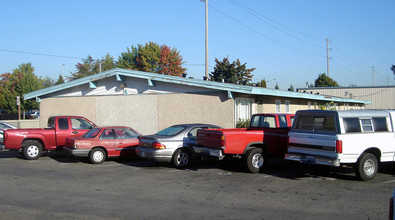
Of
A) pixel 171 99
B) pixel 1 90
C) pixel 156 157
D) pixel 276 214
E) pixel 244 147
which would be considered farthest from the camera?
pixel 1 90

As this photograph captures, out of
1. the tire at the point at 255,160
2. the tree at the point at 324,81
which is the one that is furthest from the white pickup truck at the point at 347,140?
the tree at the point at 324,81

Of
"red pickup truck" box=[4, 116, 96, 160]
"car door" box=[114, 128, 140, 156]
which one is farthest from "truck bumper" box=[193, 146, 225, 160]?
"red pickup truck" box=[4, 116, 96, 160]

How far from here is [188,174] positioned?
11094 mm

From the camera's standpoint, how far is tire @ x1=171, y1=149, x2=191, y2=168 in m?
12.1

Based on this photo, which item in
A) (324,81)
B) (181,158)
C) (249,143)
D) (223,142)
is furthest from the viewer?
(324,81)

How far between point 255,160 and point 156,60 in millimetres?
46777

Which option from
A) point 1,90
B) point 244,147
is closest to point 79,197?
point 244,147

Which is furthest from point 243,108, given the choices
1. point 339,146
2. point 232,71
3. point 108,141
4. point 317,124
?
point 232,71

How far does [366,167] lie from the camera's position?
31.3 ft

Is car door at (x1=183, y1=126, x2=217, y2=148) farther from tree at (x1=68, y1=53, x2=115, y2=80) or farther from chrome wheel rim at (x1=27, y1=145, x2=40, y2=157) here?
tree at (x1=68, y1=53, x2=115, y2=80)

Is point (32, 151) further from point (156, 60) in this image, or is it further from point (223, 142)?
point (156, 60)

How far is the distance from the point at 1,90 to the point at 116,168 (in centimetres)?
4708

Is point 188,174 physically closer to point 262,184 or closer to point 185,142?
point 185,142

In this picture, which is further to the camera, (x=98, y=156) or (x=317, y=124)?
(x=98, y=156)
